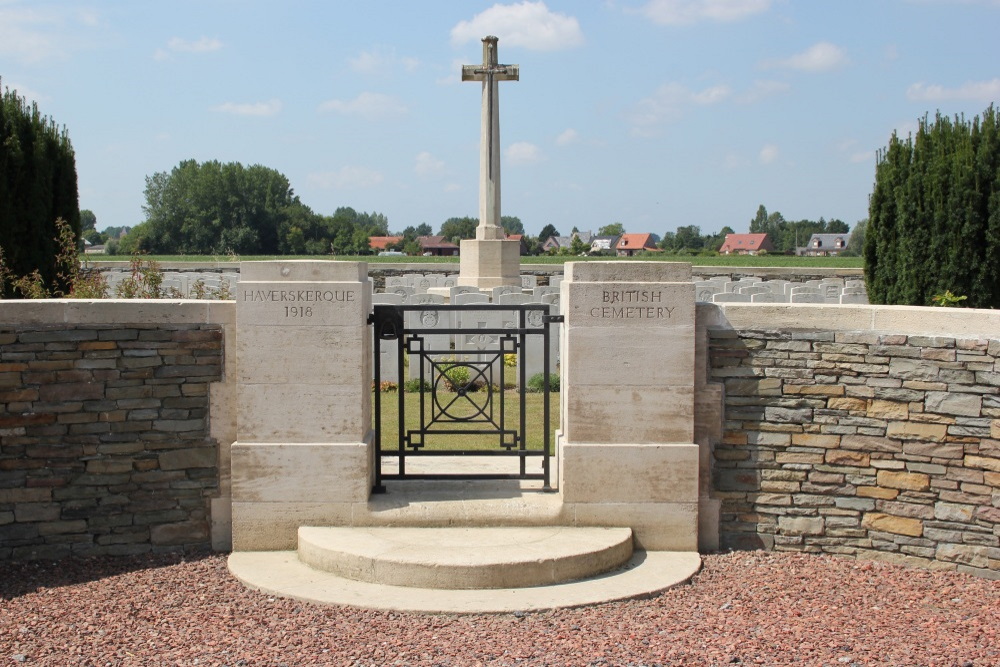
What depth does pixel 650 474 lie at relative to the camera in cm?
495

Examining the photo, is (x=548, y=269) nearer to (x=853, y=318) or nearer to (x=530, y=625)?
(x=853, y=318)

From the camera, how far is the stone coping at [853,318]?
4.69 m

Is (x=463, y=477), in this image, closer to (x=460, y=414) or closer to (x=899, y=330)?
(x=899, y=330)

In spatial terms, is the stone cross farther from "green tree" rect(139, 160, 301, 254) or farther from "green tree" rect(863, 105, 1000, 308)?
"green tree" rect(139, 160, 301, 254)

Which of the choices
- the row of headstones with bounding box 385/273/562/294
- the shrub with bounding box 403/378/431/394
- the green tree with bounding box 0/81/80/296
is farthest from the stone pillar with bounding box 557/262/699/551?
the row of headstones with bounding box 385/273/562/294

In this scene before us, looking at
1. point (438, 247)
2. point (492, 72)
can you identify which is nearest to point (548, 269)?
point (492, 72)

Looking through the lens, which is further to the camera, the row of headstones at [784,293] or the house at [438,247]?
the house at [438,247]

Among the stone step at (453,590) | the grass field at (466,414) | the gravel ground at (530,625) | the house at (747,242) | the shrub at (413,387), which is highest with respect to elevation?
the house at (747,242)

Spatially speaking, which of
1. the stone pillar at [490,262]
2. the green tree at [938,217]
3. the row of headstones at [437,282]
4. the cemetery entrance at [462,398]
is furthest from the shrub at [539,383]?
the row of headstones at [437,282]

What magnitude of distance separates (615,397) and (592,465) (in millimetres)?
385

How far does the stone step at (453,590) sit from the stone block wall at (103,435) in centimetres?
59

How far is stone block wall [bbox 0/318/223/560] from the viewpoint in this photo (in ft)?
15.8

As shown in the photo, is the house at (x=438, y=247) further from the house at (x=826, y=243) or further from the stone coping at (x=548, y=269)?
the stone coping at (x=548, y=269)

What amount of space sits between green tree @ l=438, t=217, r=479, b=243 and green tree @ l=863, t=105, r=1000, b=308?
55.3m
